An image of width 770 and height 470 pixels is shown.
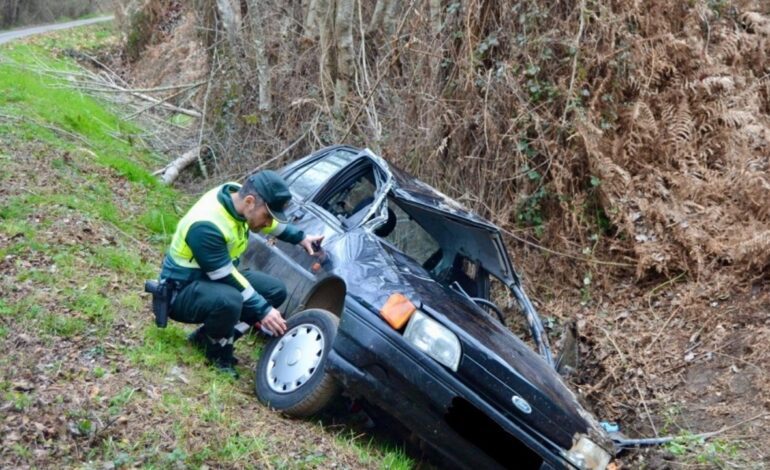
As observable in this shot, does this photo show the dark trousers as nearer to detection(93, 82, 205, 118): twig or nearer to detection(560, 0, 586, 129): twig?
detection(560, 0, 586, 129): twig

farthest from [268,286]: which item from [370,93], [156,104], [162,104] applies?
[162,104]

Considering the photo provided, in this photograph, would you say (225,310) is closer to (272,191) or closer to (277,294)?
(277,294)

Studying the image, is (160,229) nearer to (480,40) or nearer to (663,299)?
(480,40)

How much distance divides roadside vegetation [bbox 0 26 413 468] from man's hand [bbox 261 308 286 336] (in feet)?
1.48

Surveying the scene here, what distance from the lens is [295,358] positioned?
5.18 meters

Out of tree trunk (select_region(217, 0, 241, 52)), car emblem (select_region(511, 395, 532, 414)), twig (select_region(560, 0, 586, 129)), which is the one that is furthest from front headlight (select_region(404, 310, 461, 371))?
tree trunk (select_region(217, 0, 241, 52))

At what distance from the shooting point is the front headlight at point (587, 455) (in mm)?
4688

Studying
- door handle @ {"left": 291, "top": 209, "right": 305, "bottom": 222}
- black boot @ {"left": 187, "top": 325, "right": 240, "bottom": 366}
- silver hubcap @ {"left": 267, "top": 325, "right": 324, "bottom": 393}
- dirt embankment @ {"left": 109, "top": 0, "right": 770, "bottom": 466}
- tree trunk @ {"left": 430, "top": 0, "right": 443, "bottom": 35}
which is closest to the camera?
silver hubcap @ {"left": 267, "top": 325, "right": 324, "bottom": 393}

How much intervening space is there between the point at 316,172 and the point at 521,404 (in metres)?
3.02

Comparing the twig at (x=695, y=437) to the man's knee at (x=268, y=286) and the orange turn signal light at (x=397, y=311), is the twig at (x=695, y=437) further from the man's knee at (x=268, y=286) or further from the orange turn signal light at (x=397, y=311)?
the man's knee at (x=268, y=286)

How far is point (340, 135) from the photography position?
11.0m

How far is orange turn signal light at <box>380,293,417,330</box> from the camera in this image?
4.75m

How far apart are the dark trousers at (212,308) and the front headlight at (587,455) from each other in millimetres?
2165

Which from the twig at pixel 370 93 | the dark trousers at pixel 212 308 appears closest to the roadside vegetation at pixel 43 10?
the twig at pixel 370 93
